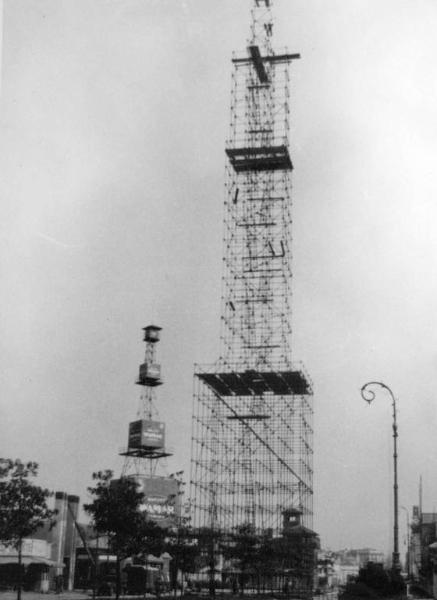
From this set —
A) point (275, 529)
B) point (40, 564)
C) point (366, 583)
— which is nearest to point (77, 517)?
point (40, 564)

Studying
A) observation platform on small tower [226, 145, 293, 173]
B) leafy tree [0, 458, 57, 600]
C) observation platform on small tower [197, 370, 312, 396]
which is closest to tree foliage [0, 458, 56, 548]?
leafy tree [0, 458, 57, 600]

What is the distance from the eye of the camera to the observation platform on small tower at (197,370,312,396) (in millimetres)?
62219

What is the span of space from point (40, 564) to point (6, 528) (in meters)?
24.6

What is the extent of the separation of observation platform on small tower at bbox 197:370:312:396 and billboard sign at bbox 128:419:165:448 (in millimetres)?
23543

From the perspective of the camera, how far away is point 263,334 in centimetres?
6625

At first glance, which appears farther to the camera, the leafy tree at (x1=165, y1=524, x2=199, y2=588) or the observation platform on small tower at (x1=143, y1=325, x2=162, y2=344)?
the observation platform on small tower at (x1=143, y1=325, x2=162, y2=344)

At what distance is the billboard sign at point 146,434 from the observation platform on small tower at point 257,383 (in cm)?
2354

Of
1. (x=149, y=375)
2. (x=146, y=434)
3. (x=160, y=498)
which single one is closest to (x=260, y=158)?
Answer: (x=149, y=375)

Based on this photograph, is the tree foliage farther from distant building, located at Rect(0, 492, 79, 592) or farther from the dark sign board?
the dark sign board

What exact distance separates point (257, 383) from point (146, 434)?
26.8 m

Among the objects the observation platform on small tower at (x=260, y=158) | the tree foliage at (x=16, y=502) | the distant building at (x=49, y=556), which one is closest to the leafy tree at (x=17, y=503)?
the tree foliage at (x=16, y=502)

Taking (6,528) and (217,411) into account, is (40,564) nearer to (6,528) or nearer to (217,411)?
(217,411)

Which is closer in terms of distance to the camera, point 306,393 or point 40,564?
point 40,564

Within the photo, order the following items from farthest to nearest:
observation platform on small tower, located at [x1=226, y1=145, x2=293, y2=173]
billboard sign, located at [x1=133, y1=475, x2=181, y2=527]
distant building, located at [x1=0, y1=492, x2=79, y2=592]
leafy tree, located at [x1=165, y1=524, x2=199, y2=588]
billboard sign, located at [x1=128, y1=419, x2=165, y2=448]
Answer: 1. billboard sign, located at [x1=128, y1=419, x2=165, y2=448]
2. billboard sign, located at [x1=133, y1=475, x2=181, y2=527]
3. observation platform on small tower, located at [x1=226, y1=145, x2=293, y2=173]
4. distant building, located at [x1=0, y1=492, x2=79, y2=592]
5. leafy tree, located at [x1=165, y1=524, x2=199, y2=588]
